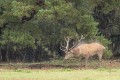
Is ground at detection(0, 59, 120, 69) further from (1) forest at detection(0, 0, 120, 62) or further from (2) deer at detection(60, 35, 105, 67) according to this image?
(1) forest at detection(0, 0, 120, 62)

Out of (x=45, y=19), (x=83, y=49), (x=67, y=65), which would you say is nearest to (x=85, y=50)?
(x=83, y=49)

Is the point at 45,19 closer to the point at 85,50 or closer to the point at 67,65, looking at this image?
the point at 85,50

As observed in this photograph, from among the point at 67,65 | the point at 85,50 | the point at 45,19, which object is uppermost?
the point at 45,19

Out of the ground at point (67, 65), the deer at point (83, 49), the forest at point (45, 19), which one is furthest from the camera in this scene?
the deer at point (83, 49)

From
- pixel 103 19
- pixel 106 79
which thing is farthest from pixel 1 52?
pixel 106 79

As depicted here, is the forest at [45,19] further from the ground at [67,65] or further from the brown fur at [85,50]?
the ground at [67,65]

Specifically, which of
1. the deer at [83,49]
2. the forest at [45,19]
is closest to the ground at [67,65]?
the deer at [83,49]

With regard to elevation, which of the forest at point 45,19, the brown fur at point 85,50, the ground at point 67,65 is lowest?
the ground at point 67,65

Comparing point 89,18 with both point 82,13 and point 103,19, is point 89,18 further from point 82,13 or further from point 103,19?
point 103,19

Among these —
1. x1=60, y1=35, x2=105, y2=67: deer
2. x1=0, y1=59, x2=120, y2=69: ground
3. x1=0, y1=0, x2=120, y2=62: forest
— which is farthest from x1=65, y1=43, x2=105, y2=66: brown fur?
x1=0, y1=59, x2=120, y2=69: ground

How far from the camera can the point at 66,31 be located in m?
24.0

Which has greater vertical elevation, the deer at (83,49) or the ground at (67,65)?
the deer at (83,49)

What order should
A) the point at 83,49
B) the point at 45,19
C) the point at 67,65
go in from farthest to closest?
1. the point at 67,65
2. the point at 83,49
3. the point at 45,19

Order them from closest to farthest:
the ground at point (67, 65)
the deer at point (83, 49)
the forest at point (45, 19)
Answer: the forest at point (45, 19), the ground at point (67, 65), the deer at point (83, 49)
